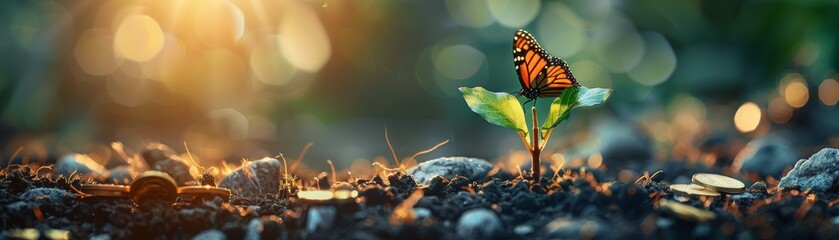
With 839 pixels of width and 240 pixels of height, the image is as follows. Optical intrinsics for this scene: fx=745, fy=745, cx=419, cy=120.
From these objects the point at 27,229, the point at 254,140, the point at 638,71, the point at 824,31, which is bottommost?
the point at 254,140

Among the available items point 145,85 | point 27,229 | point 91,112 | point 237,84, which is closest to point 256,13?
point 237,84

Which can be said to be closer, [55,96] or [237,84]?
[55,96]

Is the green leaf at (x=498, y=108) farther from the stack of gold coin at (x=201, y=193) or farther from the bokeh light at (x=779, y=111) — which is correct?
the bokeh light at (x=779, y=111)

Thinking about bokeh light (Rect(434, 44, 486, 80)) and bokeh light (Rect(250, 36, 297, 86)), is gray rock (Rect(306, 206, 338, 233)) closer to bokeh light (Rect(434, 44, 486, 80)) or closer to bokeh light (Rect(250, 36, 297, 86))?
bokeh light (Rect(250, 36, 297, 86))

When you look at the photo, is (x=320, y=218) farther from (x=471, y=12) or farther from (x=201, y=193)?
(x=471, y=12)

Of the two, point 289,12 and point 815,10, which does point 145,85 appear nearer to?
point 289,12

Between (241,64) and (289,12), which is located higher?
(289,12)

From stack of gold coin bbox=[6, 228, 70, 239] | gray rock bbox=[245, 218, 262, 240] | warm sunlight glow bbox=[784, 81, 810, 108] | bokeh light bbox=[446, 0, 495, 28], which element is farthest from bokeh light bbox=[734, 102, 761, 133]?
stack of gold coin bbox=[6, 228, 70, 239]
